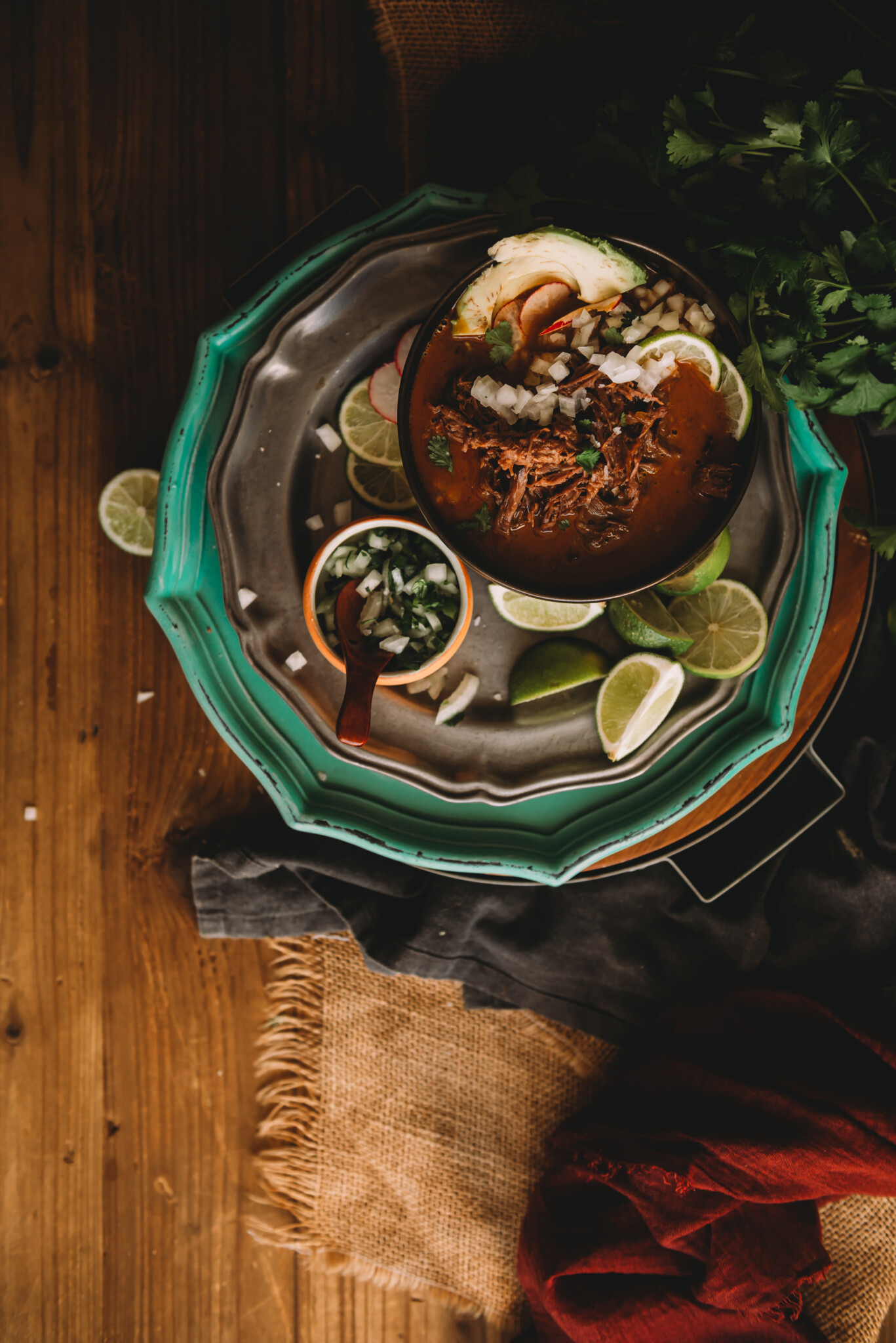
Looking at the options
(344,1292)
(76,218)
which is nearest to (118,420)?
(76,218)

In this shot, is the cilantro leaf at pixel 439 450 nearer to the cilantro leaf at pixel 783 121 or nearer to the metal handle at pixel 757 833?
the cilantro leaf at pixel 783 121

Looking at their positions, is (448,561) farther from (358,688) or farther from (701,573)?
(701,573)

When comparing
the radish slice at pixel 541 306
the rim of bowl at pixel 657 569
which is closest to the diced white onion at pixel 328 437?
the rim of bowl at pixel 657 569

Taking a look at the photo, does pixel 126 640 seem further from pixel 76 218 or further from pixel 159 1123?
pixel 159 1123

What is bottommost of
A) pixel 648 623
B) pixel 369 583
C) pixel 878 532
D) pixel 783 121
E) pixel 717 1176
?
pixel 717 1176

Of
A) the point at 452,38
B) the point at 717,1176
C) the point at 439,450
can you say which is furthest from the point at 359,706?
the point at 452,38

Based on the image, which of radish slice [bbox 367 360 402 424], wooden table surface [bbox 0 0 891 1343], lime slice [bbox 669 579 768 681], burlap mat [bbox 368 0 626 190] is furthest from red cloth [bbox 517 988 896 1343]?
burlap mat [bbox 368 0 626 190]
